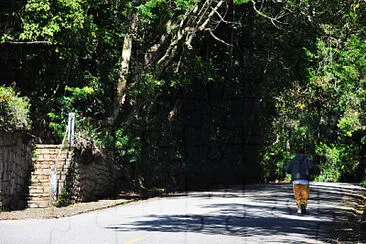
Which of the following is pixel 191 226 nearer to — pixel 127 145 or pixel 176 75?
pixel 127 145

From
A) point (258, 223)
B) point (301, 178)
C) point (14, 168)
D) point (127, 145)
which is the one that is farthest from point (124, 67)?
point (258, 223)

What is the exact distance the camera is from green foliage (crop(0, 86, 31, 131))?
20266mm

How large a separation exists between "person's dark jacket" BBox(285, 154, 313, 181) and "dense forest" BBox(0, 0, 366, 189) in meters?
4.62

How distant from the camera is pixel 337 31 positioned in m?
36.8

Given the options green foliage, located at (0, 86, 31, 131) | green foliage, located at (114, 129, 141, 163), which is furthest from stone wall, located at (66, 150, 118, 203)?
green foliage, located at (0, 86, 31, 131)

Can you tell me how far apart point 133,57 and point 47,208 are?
477 inches

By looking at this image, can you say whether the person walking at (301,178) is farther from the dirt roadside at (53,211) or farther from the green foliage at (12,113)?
the green foliage at (12,113)

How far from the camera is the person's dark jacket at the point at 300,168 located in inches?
834

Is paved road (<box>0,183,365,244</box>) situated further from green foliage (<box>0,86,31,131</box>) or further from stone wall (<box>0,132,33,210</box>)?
green foliage (<box>0,86,31,131</box>)

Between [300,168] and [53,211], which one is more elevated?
[300,168]

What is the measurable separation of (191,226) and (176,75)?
701 inches

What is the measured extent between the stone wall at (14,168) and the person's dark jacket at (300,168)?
780 cm

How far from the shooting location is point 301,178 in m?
21.1

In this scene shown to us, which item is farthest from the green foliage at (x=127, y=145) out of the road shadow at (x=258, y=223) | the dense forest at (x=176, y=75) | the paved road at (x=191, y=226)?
the road shadow at (x=258, y=223)
